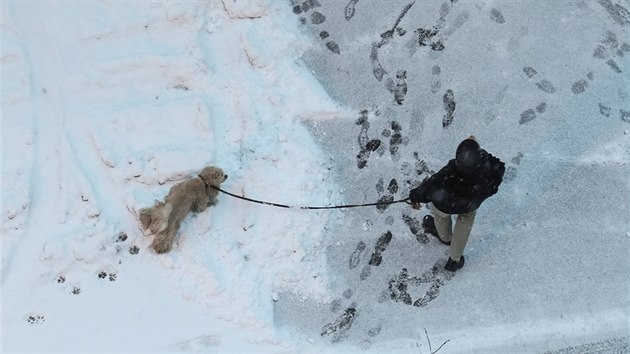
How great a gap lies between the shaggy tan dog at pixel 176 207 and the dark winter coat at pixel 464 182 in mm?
1370

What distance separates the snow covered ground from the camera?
4648mm

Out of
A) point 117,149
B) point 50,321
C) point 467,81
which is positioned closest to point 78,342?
point 50,321

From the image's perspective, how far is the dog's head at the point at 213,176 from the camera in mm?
4867

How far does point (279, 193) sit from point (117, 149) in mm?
1156

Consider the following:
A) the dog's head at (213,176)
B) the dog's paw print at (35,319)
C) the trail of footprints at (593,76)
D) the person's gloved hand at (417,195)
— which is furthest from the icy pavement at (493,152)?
the dog's paw print at (35,319)

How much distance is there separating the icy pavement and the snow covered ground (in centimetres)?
1

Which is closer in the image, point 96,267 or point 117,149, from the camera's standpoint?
point 96,267

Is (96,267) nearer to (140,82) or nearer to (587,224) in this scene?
(140,82)

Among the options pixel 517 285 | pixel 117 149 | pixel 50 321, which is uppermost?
pixel 117 149

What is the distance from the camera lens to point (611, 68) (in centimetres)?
541

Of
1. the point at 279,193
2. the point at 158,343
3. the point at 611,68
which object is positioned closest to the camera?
the point at 158,343

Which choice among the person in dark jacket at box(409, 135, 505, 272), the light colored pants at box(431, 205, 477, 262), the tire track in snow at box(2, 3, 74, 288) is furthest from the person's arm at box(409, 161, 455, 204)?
the tire track in snow at box(2, 3, 74, 288)

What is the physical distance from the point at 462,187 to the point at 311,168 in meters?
1.33

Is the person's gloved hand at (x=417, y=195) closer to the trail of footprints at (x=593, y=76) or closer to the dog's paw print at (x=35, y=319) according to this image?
the trail of footprints at (x=593, y=76)
